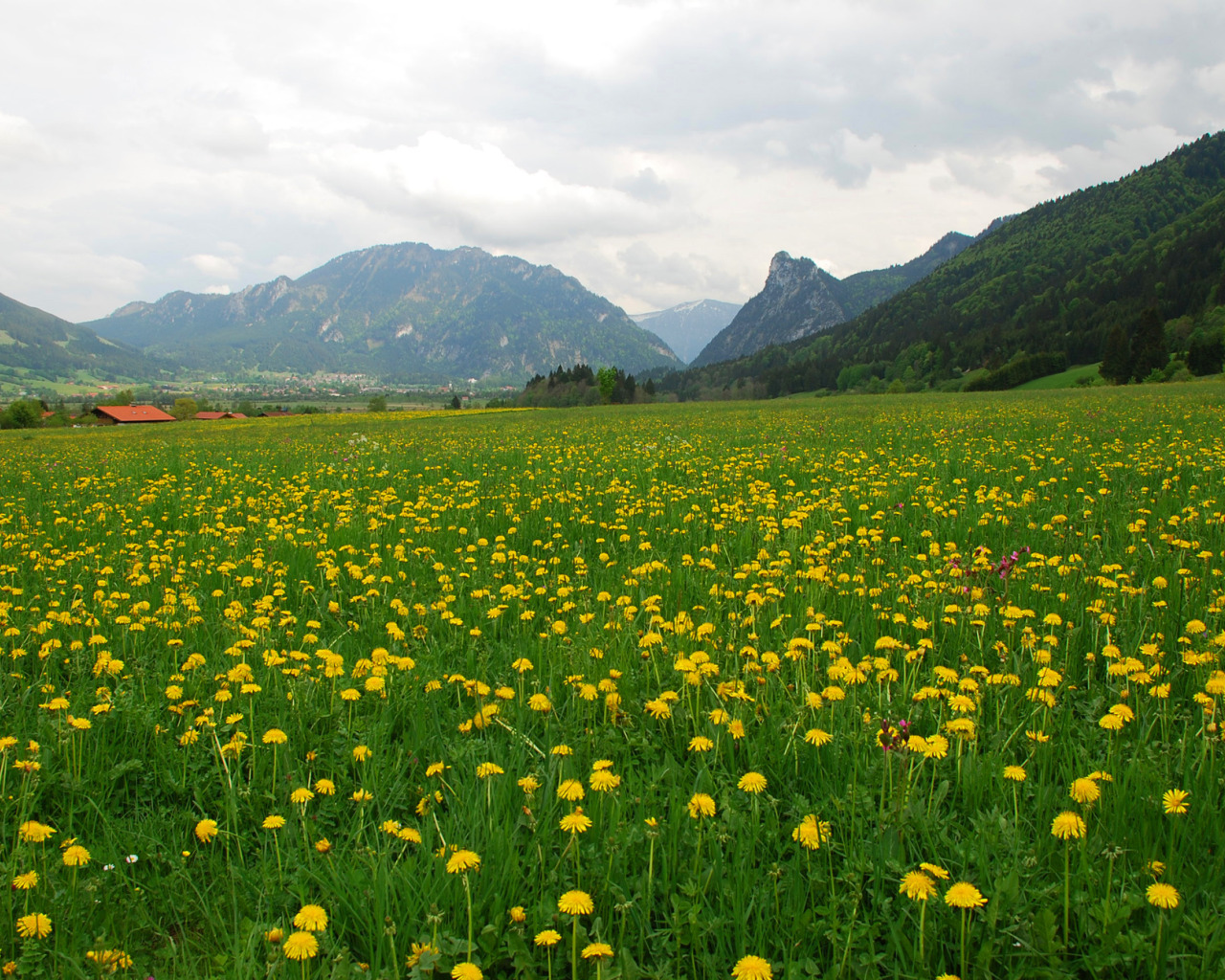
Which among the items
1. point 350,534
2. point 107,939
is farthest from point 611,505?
point 107,939

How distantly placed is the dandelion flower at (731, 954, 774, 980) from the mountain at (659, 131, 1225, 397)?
8221cm

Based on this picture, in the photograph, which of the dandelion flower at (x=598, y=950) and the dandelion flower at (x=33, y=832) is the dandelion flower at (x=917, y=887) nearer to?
the dandelion flower at (x=598, y=950)

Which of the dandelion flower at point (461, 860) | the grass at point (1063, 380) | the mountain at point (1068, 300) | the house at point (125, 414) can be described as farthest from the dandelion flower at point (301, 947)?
the house at point (125, 414)

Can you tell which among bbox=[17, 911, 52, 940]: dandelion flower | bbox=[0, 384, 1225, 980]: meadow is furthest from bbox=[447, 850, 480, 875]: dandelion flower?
bbox=[17, 911, 52, 940]: dandelion flower

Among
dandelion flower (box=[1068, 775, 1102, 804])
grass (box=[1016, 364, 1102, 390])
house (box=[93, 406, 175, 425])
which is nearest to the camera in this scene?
dandelion flower (box=[1068, 775, 1102, 804])

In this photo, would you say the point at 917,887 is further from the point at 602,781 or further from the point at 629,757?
the point at 629,757

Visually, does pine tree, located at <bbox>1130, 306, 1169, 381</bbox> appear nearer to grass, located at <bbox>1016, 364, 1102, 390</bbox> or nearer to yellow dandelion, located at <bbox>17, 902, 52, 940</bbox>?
grass, located at <bbox>1016, 364, 1102, 390</bbox>

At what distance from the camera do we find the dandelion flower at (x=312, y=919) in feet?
5.67

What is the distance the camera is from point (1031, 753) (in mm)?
2586

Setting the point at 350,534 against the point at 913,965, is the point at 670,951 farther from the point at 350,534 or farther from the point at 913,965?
the point at 350,534

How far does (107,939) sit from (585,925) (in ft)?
4.71

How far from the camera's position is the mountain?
98.3m

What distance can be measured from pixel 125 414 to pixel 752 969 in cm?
11076

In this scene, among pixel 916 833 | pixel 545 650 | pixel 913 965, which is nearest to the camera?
pixel 913 965
